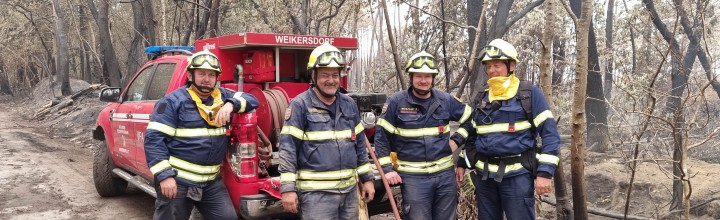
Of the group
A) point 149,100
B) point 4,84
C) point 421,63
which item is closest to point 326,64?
point 421,63

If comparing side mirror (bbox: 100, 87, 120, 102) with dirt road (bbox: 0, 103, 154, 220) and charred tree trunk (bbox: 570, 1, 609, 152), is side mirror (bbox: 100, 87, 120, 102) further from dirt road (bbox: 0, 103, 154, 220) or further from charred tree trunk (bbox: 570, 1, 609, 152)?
charred tree trunk (bbox: 570, 1, 609, 152)

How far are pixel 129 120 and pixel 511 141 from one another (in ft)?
13.2

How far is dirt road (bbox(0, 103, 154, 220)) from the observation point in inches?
244

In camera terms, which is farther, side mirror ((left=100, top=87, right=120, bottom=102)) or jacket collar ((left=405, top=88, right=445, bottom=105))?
side mirror ((left=100, top=87, right=120, bottom=102))

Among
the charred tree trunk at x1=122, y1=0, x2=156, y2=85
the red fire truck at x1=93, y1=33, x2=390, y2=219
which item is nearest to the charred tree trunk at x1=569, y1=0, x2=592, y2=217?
the red fire truck at x1=93, y1=33, x2=390, y2=219

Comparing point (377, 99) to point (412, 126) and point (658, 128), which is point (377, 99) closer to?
point (412, 126)

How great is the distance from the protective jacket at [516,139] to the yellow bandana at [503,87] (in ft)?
0.12

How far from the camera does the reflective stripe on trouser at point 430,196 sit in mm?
3799

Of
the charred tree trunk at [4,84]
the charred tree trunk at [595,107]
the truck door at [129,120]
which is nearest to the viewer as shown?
the truck door at [129,120]

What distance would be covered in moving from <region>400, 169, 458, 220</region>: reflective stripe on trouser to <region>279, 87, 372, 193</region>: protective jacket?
1.68 ft

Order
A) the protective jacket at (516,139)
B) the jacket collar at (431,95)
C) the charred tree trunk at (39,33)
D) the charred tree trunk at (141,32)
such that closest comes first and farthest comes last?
the protective jacket at (516,139)
the jacket collar at (431,95)
the charred tree trunk at (141,32)
the charred tree trunk at (39,33)

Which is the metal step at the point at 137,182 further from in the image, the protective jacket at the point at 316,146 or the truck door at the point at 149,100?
the protective jacket at the point at 316,146

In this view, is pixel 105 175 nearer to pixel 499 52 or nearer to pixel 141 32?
pixel 499 52

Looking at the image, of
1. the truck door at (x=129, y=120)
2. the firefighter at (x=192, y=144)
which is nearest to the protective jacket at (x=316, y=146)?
the firefighter at (x=192, y=144)
